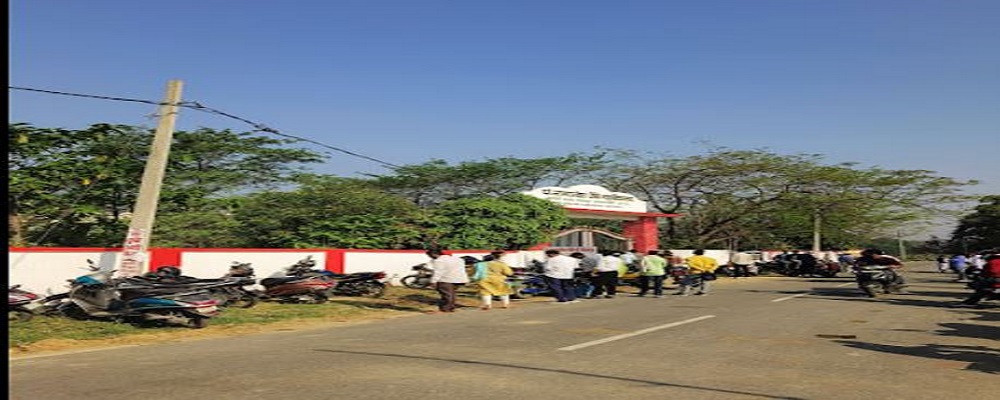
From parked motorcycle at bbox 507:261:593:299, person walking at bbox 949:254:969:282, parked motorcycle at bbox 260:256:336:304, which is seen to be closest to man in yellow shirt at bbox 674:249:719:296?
parked motorcycle at bbox 507:261:593:299

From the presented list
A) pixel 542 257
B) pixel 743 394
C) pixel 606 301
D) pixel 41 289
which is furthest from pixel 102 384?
pixel 542 257

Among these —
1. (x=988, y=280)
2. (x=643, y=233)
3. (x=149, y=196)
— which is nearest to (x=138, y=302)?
(x=149, y=196)

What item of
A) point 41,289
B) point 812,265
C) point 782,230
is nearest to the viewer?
point 41,289

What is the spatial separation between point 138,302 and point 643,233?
2863 cm

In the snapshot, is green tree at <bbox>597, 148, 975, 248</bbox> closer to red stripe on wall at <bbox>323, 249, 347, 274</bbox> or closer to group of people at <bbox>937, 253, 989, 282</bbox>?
group of people at <bbox>937, 253, 989, 282</bbox>

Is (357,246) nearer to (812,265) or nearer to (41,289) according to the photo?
(41,289)

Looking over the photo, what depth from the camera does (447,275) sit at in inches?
624

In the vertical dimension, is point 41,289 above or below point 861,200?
below

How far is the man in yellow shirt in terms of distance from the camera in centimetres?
2080

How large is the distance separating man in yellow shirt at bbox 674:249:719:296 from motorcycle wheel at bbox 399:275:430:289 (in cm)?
775

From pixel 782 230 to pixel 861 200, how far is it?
5.72 meters

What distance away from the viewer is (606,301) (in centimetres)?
1878

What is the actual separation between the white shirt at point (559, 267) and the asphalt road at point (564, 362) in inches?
196

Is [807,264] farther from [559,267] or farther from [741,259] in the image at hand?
[559,267]
